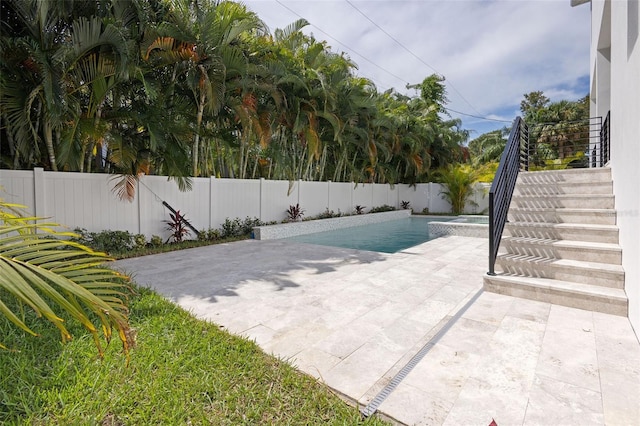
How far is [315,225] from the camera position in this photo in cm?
1142

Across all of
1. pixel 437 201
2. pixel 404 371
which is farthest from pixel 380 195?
pixel 404 371

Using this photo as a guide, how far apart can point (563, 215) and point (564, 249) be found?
0.84 m

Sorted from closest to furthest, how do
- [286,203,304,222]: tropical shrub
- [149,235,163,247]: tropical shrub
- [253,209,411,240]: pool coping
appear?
[149,235,163,247]: tropical shrub
[253,209,411,240]: pool coping
[286,203,304,222]: tropical shrub

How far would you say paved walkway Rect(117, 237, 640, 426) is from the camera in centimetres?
201

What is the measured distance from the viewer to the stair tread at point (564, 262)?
3521mm

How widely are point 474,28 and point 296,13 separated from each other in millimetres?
5430

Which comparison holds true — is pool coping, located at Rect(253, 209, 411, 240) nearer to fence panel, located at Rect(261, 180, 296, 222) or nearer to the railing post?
fence panel, located at Rect(261, 180, 296, 222)

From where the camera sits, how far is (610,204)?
448 cm

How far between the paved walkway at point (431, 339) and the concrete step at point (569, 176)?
1.92 metres

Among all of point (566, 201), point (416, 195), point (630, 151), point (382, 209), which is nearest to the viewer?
point (630, 151)

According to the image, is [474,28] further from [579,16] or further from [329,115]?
[329,115]

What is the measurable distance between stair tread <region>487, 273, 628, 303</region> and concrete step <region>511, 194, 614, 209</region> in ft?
5.37

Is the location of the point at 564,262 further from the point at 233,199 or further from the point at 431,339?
the point at 233,199

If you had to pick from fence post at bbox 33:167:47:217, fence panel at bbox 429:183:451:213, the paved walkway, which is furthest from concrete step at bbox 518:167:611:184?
fence panel at bbox 429:183:451:213
